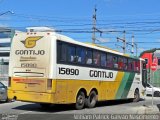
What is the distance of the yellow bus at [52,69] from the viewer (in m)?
18.7

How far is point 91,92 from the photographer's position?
72.1 ft

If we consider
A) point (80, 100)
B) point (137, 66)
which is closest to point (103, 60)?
point (80, 100)

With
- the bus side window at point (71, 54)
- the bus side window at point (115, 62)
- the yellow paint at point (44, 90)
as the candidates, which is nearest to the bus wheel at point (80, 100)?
the yellow paint at point (44, 90)

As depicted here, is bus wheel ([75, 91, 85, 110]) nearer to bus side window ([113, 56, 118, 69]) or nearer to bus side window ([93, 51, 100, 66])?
bus side window ([93, 51, 100, 66])

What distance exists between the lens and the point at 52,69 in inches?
730

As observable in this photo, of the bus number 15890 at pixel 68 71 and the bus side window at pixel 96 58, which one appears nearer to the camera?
the bus number 15890 at pixel 68 71

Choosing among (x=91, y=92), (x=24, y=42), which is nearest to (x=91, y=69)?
(x=91, y=92)

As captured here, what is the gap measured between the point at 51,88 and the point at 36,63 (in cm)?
138

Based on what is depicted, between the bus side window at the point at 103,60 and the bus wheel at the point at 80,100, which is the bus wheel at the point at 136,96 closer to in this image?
the bus side window at the point at 103,60

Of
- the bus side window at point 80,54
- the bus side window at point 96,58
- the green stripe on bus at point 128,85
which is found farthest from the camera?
the green stripe on bus at point 128,85

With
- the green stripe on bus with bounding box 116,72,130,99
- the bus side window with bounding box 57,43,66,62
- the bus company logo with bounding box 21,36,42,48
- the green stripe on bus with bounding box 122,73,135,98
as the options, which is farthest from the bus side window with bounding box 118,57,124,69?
the bus company logo with bounding box 21,36,42,48

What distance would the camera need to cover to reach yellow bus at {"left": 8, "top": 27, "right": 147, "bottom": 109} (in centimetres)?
1870

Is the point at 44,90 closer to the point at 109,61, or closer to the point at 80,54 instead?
the point at 80,54

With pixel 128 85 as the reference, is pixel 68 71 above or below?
above
